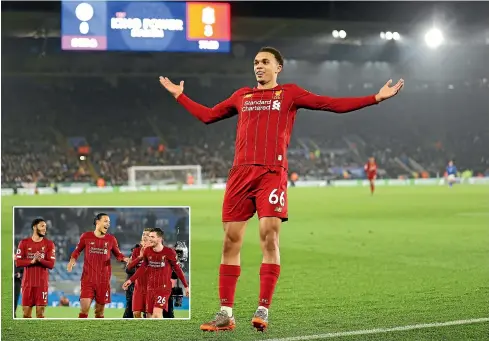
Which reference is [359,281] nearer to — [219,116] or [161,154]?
[219,116]

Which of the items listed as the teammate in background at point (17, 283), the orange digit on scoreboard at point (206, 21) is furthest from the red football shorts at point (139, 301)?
the orange digit on scoreboard at point (206, 21)

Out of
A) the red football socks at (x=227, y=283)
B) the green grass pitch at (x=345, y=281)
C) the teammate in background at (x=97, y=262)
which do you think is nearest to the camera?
the red football socks at (x=227, y=283)

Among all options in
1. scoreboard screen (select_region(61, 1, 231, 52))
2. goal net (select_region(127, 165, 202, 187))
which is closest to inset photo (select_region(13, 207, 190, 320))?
scoreboard screen (select_region(61, 1, 231, 52))

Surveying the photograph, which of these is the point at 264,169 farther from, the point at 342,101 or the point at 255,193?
the point at 342,101

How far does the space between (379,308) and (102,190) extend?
17275 millimetres

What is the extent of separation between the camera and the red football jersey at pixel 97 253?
13.0 feet

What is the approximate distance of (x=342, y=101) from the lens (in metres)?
3.36

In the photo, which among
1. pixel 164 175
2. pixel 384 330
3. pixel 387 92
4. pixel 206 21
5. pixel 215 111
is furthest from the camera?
pixel 164 175

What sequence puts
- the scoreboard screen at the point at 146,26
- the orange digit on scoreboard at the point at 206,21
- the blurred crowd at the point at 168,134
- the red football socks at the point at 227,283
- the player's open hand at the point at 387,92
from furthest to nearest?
the blurred crowd at the point at 168,134, the orange digit on scoreboard at the point at 206,21, the scoreboard screen at the point at 146,26, the red football socks at the point at 227,283, the player's open hand at the point at 387,92

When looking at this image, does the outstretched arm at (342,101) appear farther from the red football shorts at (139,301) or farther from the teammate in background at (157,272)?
the red football shorts at (139,301)

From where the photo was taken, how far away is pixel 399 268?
6.40 metres

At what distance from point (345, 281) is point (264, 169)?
8.11 feet

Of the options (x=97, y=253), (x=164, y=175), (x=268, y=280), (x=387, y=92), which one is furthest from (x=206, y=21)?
(x=164, y=175)

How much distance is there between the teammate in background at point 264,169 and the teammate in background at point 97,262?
2.30 ft
